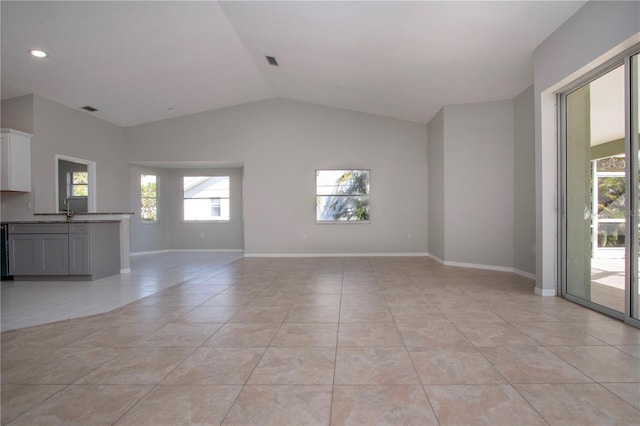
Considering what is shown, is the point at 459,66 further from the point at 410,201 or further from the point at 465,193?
the point at 410,201

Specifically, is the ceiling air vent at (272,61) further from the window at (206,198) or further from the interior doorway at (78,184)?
the interior doorway at (78,184)

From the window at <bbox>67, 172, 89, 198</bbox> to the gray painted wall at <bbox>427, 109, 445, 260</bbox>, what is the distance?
745 centimetres

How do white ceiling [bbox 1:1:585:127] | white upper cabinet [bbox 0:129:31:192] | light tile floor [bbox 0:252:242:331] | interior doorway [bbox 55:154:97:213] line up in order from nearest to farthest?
light tile floor [bbox 0:252:242:331] → white ceiling [bbox 1:1:585:127] → white upper cabinet [bbox 0:129:31:192] → interior doorway [bbox 55:154:97:213]

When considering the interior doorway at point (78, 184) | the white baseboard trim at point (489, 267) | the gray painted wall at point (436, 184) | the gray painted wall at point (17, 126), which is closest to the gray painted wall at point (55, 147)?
the gray painted wall at point (17, 126)

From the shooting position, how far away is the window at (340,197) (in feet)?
24.0

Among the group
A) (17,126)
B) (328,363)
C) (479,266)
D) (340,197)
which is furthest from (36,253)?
(479,266)

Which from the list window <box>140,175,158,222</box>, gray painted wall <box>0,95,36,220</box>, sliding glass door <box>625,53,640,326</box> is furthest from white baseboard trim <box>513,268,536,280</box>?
window <box>140,175,158,222</box>

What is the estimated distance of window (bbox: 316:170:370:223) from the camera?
24.0ft

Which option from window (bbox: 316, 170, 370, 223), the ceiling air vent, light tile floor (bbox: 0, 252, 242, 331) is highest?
the ceiling air vent

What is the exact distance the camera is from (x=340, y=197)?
7.35 m

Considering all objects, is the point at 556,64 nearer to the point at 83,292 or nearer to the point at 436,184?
the point at 436,184

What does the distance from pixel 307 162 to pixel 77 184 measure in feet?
16.6

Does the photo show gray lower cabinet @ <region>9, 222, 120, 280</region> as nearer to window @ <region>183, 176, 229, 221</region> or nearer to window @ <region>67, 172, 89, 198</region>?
window @ <region>67, 172, 89, 198</region>

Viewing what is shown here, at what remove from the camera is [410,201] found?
7234mm
